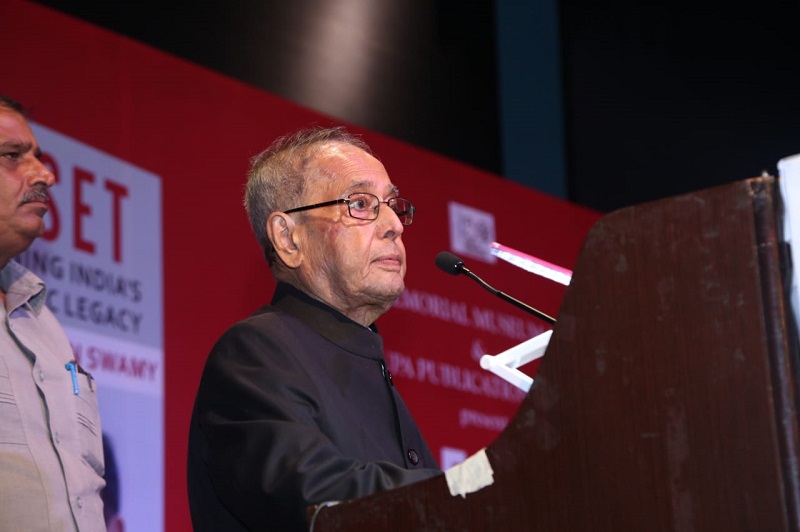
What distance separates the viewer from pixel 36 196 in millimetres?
2406

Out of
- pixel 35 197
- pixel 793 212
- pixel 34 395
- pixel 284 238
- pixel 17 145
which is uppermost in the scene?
pixel 17 145

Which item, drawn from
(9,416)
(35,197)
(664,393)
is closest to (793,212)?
(664,393)

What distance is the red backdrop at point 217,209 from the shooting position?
3051 millimetres

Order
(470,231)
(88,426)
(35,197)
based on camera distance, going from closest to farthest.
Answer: (88,426)
(35,197)
(470,231)

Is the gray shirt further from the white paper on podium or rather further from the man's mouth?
the white paper on podium

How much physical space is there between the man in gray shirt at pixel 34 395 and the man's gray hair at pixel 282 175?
0.52 meters

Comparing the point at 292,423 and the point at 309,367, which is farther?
the point at 309,367

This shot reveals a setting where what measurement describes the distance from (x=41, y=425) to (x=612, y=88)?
3928 mm

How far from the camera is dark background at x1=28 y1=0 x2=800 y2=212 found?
481 centimetres

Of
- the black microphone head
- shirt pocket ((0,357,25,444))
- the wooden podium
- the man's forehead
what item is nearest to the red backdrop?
the man's forehead

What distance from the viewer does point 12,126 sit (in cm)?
246

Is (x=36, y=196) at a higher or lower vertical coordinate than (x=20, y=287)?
higher

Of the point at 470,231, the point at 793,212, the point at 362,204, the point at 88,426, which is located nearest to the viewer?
the point at 793,212

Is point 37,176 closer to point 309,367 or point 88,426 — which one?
point 88,426
